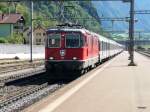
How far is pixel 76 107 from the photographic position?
13.5 meters

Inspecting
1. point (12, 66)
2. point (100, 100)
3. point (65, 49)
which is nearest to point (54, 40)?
point (65, 49)

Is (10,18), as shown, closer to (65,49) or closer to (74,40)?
(74,40)

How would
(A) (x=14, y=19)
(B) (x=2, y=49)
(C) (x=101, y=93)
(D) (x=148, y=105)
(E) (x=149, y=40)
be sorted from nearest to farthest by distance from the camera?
(D) (x=148, y=105)
(C) (x=101, y=93)
(B) (x=2, y=49)
(A) (x=14, y=19)
(E) (x=149, y=40)

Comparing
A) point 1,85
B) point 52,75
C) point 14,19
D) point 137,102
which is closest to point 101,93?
point 137,102

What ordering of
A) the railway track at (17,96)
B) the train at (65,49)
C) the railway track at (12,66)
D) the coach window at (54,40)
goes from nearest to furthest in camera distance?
the railway track at (17,96)
the train at (65,49)
the coach window at (54,40)
the railway track at (12,66)

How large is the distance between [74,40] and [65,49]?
753 mm

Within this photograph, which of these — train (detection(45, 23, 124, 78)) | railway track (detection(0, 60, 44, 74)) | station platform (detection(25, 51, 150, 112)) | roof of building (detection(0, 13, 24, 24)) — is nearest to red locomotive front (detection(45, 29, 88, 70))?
train (detection(45, 23, 124, 78))

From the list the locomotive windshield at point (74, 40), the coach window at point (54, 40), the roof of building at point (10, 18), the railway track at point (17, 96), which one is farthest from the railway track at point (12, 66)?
the roof of building at point (10, 18)

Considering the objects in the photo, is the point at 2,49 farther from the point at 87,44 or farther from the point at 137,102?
the point at 137,102

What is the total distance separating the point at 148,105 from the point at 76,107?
6.61 feet

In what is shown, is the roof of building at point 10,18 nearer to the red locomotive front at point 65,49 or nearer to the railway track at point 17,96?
the red locomotive front at point 65,49

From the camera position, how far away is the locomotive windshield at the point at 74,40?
27.0 metres

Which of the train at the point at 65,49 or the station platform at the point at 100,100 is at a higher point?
the train at the point at 65,49

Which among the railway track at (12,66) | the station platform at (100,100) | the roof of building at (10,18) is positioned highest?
the roof of building at (10,18)
